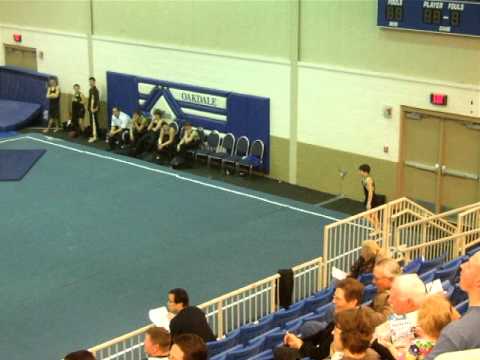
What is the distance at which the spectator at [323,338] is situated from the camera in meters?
8.00

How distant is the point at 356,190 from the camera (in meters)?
18.7

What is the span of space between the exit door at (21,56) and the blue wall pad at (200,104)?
3.39m

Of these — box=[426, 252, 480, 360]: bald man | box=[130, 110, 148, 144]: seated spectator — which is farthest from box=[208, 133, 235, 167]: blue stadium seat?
box=[426, 252, 480, 360]: bald man

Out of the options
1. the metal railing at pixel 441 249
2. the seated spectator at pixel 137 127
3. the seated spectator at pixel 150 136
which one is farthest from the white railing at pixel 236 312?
the seated spectator at pixel 137 127

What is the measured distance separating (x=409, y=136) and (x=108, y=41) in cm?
921

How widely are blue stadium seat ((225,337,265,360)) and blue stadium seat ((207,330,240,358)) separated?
13.3 inches

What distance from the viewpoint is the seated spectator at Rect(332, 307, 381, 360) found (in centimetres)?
621

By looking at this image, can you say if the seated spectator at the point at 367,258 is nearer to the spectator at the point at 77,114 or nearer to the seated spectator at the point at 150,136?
the seated spectator at the point at 150,136

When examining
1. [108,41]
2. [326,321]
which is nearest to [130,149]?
[108,41]

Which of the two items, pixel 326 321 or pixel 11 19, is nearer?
pixel 326 321

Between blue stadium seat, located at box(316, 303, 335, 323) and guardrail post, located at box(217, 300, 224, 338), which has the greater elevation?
blue stadium seat, located at box(316, 303, 335, 323)

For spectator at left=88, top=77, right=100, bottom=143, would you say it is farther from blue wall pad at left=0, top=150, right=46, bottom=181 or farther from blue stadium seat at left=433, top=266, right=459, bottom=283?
blue stadium seat at left=433, top=266, right=459, bottom=283

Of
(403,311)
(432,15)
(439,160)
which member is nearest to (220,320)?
(403,311)

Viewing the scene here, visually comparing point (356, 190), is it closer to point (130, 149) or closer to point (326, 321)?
point (130, 149)
